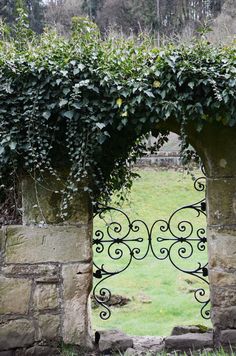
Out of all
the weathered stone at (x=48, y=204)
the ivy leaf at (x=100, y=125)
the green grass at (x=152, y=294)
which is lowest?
the green grass at (x=152, y=294)

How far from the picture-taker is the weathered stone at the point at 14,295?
9.25ft

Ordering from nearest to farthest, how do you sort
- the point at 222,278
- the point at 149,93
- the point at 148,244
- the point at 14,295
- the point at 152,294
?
the point at 149,93 < the point at 14,295 < the point at 222,278 < the point at 148,244 < the point at 152,294

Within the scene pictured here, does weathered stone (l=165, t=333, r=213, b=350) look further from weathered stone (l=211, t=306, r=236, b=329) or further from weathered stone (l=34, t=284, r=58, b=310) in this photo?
weathered stone (l=34, t=284, r=58, b=310)

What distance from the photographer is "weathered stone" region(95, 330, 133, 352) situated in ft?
9.71

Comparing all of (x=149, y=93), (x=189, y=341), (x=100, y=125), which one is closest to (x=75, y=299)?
(x=189, y=341)

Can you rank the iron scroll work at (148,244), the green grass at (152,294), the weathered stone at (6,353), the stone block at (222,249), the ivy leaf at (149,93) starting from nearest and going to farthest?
1. the ivy leaf at (149,93)
2. the weathered stone at (6,353)
3. the stone block at (222,249)
4. the iron scroll work at (148,244)
5. the green grass at (152,294)

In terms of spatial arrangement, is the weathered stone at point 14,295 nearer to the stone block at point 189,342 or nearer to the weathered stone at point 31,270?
the weathered stone at point 31,270

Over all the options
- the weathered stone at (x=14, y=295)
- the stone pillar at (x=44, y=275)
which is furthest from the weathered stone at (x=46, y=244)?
the weathered stone at (x=14, y=295)

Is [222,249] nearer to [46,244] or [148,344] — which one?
[148,344]

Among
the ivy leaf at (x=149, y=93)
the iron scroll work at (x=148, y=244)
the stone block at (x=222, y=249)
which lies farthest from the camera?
the iron scroll work at (x=148, y=244)

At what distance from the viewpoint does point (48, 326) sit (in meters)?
2.84

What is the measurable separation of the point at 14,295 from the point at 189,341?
1.23m

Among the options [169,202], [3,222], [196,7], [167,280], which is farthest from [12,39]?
[196,7]

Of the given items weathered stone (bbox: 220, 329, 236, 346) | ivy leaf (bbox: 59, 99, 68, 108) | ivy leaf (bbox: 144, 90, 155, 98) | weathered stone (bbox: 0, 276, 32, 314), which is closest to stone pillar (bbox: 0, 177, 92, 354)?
weathered stone (bbox: 0, 276, 32, 314)
